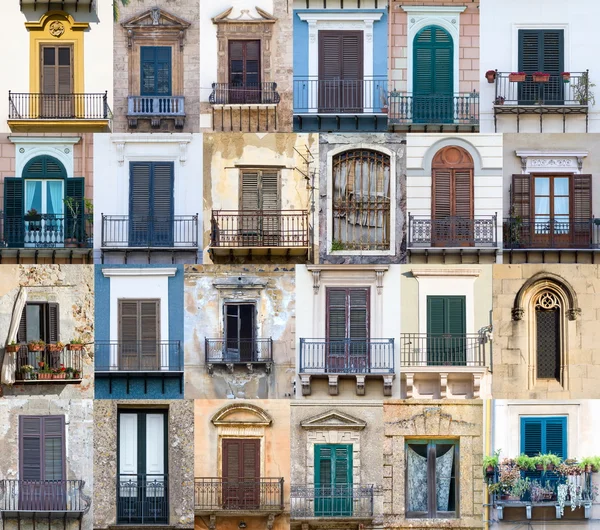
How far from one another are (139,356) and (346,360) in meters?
5.62

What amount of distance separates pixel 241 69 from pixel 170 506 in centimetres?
1201

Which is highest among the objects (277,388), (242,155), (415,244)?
(242,155)

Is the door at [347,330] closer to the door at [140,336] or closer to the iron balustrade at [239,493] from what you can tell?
the iron balustrade at [239,493]

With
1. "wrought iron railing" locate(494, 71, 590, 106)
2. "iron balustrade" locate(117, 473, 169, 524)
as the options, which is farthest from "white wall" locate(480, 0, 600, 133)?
"iron balustrade" locate(117, 473, 169, 524)

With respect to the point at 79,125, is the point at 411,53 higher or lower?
higher

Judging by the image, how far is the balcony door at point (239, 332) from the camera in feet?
104

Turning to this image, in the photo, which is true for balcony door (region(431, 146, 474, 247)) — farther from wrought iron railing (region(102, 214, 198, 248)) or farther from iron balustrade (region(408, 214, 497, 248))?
wrought iron railing (region(102, 214, 198, 248))

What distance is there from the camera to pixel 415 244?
103 feet

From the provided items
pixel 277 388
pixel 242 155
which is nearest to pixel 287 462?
pixel 277 388

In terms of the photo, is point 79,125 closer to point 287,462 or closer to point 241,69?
point 241,69

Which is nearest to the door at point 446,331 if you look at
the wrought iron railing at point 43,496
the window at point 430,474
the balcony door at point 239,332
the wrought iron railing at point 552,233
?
the wrought iron railing at point 552,233

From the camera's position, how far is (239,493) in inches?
1238

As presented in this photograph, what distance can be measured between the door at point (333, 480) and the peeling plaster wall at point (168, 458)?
344 centimetres

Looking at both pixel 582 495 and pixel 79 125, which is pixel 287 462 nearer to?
pixel 582 495
